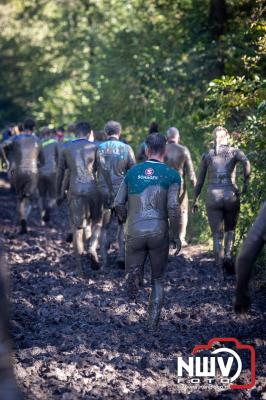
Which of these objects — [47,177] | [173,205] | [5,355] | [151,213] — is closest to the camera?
[5,355]

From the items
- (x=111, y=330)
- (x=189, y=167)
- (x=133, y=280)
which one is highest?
(x=189, y=167)

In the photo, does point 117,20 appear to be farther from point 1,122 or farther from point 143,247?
point 143,247

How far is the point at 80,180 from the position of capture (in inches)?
561

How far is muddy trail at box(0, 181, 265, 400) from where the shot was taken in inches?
325

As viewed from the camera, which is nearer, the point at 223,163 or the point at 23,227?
the point at 223,163

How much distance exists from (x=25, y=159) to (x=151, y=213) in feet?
31.9

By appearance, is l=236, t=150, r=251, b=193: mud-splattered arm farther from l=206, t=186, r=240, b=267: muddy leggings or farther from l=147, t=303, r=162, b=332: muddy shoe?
l=147, t=303, r=162, b=332: muddy shoe

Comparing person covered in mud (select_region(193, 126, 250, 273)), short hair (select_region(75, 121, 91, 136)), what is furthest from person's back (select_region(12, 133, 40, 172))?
person covered in mud (select_region(193, 126, 250, 273))

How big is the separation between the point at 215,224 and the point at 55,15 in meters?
33.1

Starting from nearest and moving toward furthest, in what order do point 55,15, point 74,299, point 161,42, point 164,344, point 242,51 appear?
point 164,344
point 74,299
point 242,51
point 161,42
point 55,15

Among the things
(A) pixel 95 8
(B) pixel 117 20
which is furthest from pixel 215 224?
(A) pixel 95 8

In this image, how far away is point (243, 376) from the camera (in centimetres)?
880

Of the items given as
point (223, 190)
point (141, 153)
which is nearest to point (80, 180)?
point (223, 190)

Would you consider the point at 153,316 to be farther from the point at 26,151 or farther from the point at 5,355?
the point at 26,151
